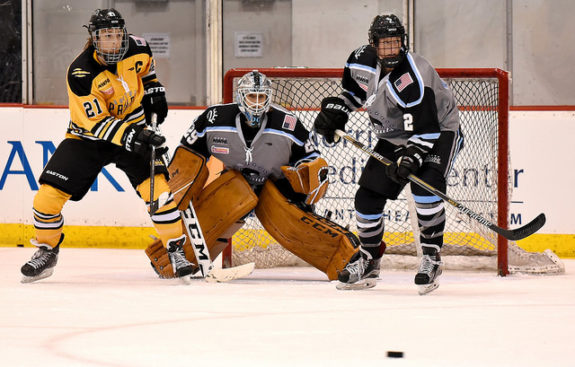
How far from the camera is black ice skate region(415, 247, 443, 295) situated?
3.88 metres

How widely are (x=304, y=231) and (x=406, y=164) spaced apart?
79 centimetres

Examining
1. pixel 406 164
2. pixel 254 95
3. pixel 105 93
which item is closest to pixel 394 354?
pixel 406 164

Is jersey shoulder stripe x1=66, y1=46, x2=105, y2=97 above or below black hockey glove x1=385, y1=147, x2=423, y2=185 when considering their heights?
above

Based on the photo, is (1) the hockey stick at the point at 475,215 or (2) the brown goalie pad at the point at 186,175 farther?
(2) the brown goalie pad at the point at 186,175

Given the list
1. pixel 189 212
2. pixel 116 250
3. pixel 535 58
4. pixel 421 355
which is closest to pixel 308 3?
pixel 535 58

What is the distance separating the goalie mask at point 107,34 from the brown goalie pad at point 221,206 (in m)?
0.74

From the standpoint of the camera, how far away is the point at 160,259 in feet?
14.7

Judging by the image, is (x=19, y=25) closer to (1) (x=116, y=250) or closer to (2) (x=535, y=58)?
(1) (x=116, y=250)

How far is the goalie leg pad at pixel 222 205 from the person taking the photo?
4.46 meters

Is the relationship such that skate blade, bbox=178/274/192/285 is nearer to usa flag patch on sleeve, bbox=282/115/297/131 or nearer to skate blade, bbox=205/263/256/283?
skate blade, bbox=205/263/256/283

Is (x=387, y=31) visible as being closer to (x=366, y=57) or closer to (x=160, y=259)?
(x=366, y=57)

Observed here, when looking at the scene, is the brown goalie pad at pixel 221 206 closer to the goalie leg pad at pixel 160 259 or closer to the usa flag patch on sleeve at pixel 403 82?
the goalie leg pad at pixel 160 259

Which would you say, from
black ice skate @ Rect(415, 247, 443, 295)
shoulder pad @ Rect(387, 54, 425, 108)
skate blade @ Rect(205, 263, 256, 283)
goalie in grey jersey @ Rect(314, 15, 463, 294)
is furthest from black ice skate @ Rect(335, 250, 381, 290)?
shoulder pad @ Rect(387, 54, 425, 108)

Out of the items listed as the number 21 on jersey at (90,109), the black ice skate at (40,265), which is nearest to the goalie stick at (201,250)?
the number 21 on jersey at (90,109)
